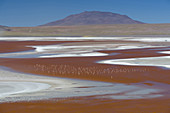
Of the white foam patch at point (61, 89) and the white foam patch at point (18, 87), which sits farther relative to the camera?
the white foam patch at point (18, 87)

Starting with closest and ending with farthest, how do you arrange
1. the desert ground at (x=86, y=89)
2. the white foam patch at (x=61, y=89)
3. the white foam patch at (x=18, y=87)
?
the desert ground at (x=86, y=89) → the white foam patch at (x=61, y=89) → the white foam patch at (x=18, y=87)

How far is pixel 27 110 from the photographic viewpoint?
971 cm

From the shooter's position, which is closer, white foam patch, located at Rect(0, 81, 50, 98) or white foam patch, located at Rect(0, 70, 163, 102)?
white foam patch, located at Rect(0, 70, 163, 102)

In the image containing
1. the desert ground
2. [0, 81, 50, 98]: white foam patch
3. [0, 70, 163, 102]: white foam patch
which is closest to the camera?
the desert ground

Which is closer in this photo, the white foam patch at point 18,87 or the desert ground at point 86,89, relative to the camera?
the desert ground at point 86,89

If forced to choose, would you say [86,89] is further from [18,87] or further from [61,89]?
[18,87]

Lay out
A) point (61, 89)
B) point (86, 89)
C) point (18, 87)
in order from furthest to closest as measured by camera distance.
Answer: point (18, 87) < point (86, 89) < point (61, 89)

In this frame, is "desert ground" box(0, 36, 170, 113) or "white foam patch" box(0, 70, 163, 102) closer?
"desert ground" box(0, 36, 170, 113)

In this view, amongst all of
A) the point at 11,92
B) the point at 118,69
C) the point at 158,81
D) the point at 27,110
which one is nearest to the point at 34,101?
the point at 27,110

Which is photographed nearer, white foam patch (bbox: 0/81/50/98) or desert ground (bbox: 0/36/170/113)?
desert ground (bbox: 0/36/170/113)

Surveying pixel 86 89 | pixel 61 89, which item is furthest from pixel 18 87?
pixel 86 89

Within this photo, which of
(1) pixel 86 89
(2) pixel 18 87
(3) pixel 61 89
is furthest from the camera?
(2) pixel 18 87

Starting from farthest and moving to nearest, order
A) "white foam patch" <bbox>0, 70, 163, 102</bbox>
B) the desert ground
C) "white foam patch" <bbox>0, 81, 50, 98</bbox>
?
"white foam patch" <bbox>0, 81, 50, 98</bbox> → "white foam patch" <bbox>0, 70, 163, 102</bbox> → the desert ground

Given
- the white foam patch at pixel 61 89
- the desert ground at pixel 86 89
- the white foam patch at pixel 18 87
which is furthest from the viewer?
the white foam patch at pixel 18 87
